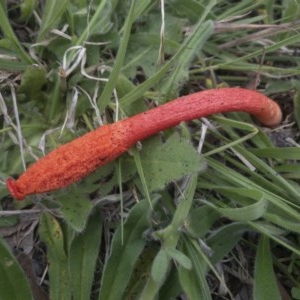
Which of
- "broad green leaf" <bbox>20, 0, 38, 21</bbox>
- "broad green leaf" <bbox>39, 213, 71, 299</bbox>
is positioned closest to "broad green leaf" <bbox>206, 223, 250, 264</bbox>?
"broad green leaf" <bbox>39, 213, 71, 299</bbox>

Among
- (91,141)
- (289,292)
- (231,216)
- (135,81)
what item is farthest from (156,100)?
(289,292)

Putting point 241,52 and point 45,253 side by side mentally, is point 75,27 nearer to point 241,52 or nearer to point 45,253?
point 241,52

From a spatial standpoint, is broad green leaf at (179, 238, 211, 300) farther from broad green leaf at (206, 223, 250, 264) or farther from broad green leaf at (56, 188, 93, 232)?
broad green leaf at (56, 188, 93, 232)

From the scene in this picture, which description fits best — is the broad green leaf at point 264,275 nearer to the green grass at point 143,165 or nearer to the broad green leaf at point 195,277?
the green grass at point 143,165

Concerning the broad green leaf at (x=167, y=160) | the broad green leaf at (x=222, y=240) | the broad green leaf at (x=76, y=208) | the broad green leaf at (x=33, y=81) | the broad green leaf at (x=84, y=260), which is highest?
the broad green leaf at (x=33, y=81)

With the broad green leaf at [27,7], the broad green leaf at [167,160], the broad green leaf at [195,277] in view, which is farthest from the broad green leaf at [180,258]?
the broad green leaf at [27,7]

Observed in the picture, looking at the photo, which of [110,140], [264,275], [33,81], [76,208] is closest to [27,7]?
[33,81]

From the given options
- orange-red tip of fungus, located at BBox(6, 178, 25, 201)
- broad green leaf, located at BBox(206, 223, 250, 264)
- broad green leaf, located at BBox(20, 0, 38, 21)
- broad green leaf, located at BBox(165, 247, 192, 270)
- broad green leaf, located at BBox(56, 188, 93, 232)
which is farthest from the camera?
broad green leaf, located at BBox(20, 0, 38, 21)
